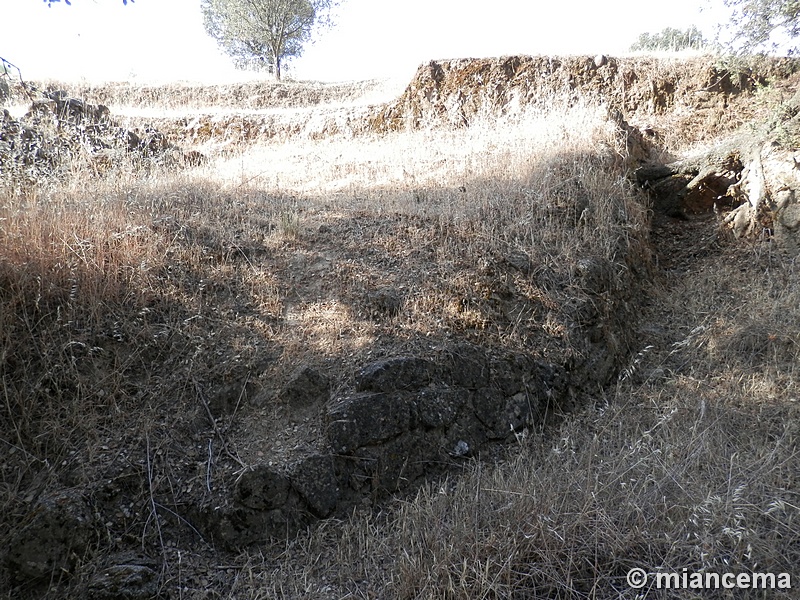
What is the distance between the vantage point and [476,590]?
2.80 metres

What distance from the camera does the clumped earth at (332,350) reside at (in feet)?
10.3

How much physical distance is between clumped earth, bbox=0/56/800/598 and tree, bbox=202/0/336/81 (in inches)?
678

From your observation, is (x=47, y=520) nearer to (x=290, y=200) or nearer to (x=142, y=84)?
(x=290, y=200)

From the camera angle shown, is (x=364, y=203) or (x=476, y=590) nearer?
(x=476, y=590)

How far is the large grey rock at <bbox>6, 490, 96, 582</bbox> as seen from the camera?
2891 millimetres

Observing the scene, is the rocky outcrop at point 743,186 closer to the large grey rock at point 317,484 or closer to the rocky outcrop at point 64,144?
the large grey rock at point 317,484

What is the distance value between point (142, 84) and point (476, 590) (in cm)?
1909

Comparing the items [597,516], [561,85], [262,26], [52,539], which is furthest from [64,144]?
[262,26]

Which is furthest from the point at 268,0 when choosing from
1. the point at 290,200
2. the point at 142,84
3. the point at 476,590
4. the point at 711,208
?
the point at 476,590

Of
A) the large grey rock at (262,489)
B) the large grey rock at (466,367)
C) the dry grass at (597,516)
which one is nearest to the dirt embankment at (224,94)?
the large grey rock at (466,367)

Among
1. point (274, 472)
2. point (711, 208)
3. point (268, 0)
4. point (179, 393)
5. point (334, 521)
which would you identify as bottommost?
point (334, 521)
